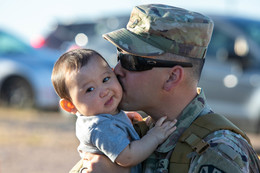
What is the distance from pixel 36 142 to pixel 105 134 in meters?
6.01

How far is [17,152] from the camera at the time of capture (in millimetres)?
7969

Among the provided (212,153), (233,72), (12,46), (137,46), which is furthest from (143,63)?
(12,46)

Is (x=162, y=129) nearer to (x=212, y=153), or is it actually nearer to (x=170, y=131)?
(x=170, y=131)

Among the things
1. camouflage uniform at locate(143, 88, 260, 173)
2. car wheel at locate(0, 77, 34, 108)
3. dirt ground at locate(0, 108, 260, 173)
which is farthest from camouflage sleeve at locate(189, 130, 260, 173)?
car wheel at locate(0, 77, 34, 108)

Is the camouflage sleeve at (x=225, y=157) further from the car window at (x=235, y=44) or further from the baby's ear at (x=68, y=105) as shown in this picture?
the car window at (x=235, y=44)

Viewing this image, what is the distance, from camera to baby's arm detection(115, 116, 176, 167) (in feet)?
8.96

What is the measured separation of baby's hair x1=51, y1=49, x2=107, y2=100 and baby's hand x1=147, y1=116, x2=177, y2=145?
1.59 feet

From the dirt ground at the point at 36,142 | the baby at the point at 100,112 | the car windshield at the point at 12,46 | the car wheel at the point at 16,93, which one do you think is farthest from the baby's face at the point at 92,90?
the car windshield at the point at 12,46

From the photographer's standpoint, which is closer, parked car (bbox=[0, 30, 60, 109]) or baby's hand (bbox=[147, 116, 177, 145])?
baby's hand (bbox=[147, 116, 177, 145])

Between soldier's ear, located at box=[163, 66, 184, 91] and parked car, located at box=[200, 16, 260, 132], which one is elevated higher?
soldier's ear, located at box=[163, 66, 184, 91]

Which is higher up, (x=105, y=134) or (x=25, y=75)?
(x=105, y=134)

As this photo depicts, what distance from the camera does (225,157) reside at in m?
2.49

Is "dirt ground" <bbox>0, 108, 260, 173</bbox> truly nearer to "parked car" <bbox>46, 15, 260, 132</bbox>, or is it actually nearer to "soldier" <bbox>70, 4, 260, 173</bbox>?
"parked car" <bbox>46, 15, 260, 132</bbox>

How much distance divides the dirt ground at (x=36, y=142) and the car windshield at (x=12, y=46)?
119 centimetres
